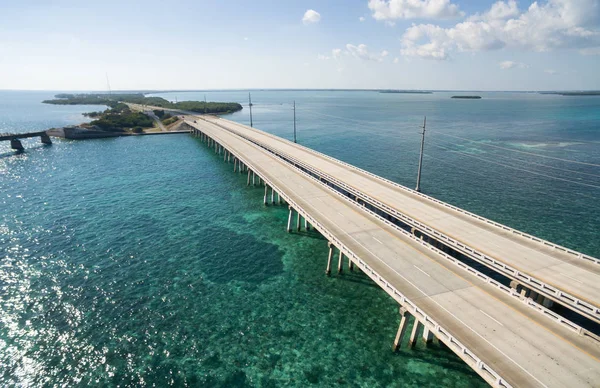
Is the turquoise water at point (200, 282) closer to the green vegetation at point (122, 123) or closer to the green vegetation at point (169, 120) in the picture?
the green vegetation at point (122, 123)

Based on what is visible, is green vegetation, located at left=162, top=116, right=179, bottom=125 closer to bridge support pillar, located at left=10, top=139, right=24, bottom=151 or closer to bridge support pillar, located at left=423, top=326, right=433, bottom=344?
bridge support pillar, located at left=10, top=139, right=24, bottom=151

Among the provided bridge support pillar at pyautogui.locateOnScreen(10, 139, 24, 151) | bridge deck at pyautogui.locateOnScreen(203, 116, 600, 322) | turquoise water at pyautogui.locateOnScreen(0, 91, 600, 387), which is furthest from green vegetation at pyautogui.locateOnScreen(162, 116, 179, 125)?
bridge deck at pyautogui.locateOnScreen(203, 116, 600, 322)

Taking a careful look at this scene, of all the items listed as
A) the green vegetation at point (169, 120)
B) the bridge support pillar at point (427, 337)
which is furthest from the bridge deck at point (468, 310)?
the green vegetation at point (169, 120)

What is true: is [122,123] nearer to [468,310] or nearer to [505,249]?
[505,249]

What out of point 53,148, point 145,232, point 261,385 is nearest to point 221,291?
point 261,385

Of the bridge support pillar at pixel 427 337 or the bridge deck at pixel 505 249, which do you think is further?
the bridge support pillar at pixel 427 337

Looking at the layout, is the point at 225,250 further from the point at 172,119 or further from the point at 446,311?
the point at 172,119
